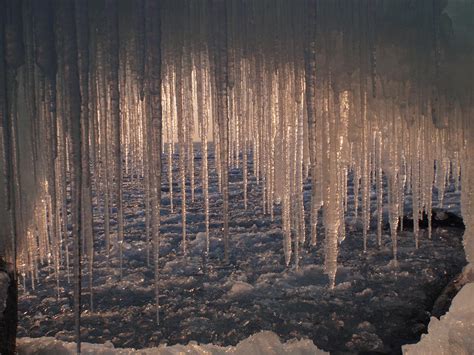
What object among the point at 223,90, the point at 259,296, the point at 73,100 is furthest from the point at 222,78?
the point at 259,296

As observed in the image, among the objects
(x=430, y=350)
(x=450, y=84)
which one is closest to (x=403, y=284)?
(x=430, y=350)

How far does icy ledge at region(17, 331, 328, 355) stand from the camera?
5.87 metres

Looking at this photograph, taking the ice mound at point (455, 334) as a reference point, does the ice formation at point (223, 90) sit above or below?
above

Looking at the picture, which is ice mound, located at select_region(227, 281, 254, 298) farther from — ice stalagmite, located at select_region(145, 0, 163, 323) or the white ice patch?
ice stalagmite, located at select_region(145, 0, 163, 323)

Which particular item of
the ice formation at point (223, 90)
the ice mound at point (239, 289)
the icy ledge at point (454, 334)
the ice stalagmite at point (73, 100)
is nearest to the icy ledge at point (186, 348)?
the icy ledge at point (454, 334)

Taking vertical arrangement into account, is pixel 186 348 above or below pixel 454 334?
below

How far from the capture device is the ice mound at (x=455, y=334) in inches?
228

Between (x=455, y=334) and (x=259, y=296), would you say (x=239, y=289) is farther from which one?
(x=455, y=334)

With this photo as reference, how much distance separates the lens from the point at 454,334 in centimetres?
609

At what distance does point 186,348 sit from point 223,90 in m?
3.74

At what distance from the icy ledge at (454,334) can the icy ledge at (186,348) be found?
144 centimetres

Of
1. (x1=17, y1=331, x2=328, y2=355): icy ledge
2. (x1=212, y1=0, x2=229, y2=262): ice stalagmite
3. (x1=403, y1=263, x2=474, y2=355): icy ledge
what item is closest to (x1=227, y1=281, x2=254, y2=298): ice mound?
(x1=17, y1=331, x2=328, y2=355): icy ledge

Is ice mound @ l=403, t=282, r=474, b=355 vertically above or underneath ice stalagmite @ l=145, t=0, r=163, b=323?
underneath

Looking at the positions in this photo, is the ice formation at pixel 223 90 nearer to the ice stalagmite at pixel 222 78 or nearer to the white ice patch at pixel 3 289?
the ice stalagmite at pixel 222 78
